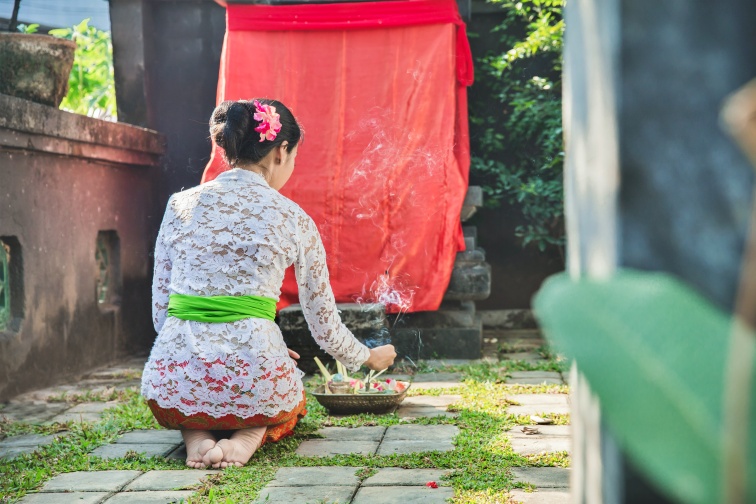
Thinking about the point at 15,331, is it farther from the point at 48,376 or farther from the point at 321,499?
the point at 321,499

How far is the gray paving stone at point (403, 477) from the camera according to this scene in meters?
2.95

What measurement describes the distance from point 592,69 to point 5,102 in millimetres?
4320

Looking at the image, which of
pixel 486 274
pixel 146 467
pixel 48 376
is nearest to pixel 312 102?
pixel 486 274

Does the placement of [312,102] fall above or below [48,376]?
above

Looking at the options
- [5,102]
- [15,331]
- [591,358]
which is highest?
[5,102]

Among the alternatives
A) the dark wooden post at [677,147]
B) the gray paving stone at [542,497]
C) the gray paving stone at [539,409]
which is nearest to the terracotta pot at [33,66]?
the gray paving stone at [539,409]

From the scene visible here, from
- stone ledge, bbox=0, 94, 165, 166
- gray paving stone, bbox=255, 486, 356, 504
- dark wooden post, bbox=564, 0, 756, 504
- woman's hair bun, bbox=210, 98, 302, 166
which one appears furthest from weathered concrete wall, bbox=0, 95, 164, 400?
dark wooden post, bbox=564, 0, 756, 504

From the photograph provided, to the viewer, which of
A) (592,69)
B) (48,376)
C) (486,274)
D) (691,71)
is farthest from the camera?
(486,274)

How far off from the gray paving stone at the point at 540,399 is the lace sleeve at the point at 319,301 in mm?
1096

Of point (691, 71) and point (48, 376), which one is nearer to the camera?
point (691, 71)

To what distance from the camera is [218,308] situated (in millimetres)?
3375

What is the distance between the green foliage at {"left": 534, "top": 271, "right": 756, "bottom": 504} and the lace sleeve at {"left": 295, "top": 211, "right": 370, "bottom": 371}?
2995 millimetres

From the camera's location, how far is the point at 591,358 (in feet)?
1.80

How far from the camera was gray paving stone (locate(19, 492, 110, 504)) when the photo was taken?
286cm
